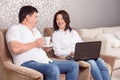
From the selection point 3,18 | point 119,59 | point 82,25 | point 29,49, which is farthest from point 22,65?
point 82,25

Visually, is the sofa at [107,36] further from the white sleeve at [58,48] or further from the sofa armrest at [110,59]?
the white sleeve at [58,48]

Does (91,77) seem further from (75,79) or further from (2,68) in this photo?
(2,68)

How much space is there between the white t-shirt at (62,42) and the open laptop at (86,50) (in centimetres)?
27

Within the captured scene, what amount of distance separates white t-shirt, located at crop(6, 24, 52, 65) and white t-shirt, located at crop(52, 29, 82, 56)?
428mm

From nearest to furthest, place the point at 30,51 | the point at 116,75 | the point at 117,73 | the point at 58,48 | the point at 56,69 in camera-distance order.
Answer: the point at 56,69 < the point at 30,51 < the point at 58,48 < the point at 116,75 < the point at 117,73

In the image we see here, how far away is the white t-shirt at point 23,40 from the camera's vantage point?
2473mm

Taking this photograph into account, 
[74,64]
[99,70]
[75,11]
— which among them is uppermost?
[75,11]

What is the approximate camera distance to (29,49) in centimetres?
247

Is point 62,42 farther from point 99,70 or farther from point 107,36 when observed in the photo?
point 107,36

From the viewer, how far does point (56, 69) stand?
2375mm

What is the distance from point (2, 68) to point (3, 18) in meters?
1.14

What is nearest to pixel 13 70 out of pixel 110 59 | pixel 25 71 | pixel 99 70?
pixel 25 71

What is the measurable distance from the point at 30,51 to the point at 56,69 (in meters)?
0.33

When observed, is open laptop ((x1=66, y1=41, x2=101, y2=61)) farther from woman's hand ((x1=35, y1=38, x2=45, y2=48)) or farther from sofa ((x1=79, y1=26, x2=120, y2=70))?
sofa ((x1=79, y1=26, x2=120, y2=70))
